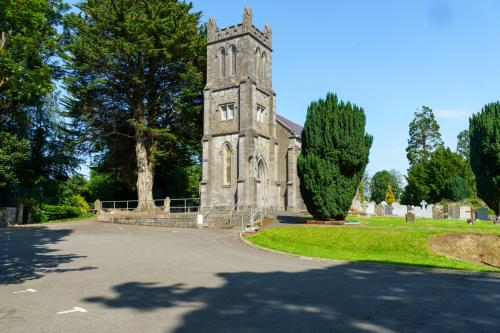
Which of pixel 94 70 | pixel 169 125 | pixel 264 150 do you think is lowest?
pixel 264 150

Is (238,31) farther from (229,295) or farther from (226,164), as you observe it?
(229,295)

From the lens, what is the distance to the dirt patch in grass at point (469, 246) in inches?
629

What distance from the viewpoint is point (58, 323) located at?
6664 millimetres

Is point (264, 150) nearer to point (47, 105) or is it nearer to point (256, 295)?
point (47, 105)

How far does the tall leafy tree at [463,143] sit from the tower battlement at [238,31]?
68931 millimetres

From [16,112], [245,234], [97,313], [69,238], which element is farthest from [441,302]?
[16,112]

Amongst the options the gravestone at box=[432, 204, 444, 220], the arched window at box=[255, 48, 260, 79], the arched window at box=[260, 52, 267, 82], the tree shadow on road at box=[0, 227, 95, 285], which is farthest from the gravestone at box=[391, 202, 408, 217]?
the tree shadow on road at box=[0, 227, 95, 285]

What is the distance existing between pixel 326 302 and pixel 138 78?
3082 centimetres

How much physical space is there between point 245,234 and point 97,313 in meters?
15.5

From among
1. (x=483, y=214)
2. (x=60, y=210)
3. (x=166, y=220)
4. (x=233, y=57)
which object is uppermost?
(x=233, y=57)

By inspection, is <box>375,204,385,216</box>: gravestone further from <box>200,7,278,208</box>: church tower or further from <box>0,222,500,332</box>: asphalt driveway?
<box>0,222,500,332</box>: asphalt driveway

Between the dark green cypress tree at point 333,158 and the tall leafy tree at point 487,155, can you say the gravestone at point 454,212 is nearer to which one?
the tall leafy tree at point 487,155

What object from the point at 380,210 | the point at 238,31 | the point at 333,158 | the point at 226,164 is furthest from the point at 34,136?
the point at 380,210

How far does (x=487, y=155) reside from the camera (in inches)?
1009
